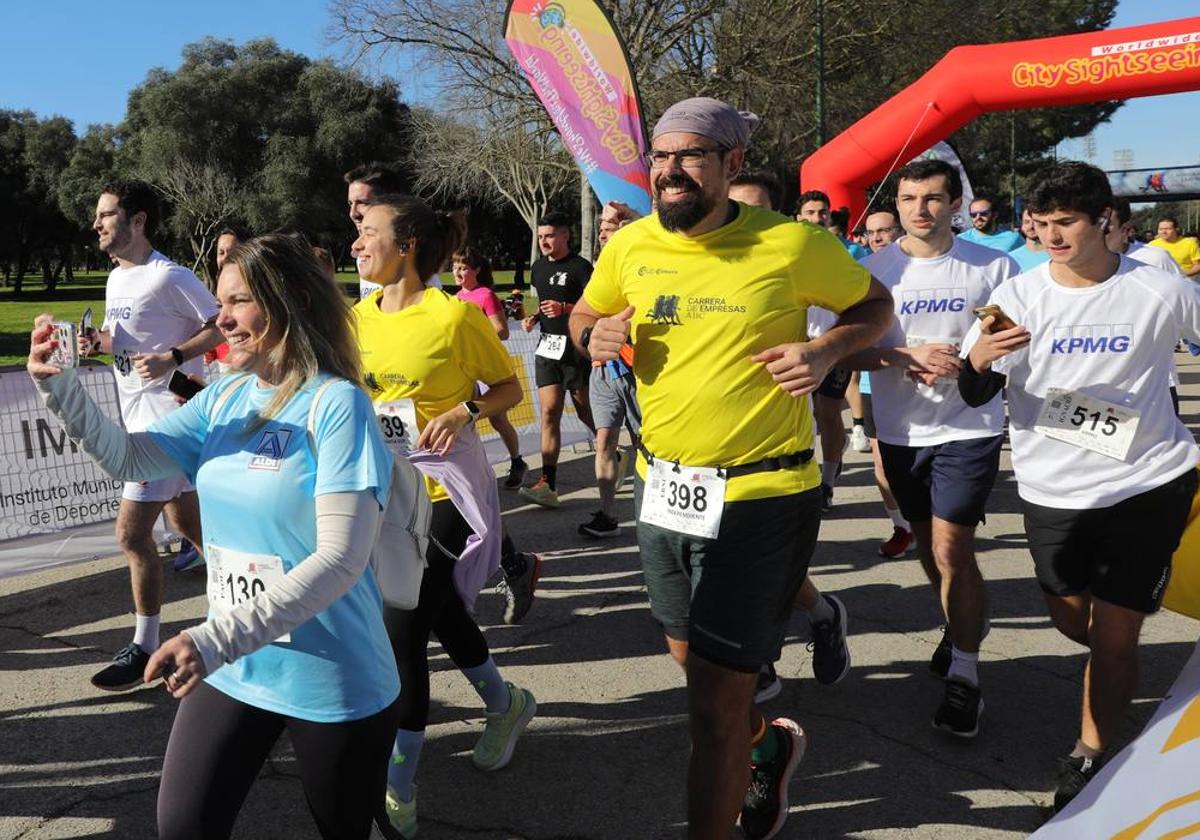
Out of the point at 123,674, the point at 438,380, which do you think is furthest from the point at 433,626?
the point at 123,674

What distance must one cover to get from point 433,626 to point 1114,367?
231 cm

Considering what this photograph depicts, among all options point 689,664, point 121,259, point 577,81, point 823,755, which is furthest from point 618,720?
point 577,81

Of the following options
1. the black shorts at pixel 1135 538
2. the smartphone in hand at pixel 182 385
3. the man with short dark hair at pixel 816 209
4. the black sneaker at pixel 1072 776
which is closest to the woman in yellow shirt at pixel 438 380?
the smartphone in hand at pixel 182 385

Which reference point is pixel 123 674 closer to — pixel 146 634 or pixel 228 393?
pixel 146 634

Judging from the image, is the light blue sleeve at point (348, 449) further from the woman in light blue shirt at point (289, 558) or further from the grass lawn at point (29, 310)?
the grass lawn at point (29, 310)

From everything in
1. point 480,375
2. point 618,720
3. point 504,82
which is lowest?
point 618,720

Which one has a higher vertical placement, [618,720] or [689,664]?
[689,664]

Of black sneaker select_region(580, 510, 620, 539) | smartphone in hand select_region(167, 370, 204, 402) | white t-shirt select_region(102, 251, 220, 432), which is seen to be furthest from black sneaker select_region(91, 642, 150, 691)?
black sneaker select_region(580, 510, 620, 539)

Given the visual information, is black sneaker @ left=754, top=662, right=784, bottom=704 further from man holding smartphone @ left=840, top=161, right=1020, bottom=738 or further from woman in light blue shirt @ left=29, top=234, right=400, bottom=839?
woman in light blue shirt @ left=29, top=234, right=400, bottom=839

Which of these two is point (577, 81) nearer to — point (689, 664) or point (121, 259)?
point (121, 259)

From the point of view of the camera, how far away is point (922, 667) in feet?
14.1

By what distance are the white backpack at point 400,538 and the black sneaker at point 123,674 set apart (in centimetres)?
234

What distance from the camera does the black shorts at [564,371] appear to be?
7.27 m

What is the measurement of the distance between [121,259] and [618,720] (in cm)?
305
